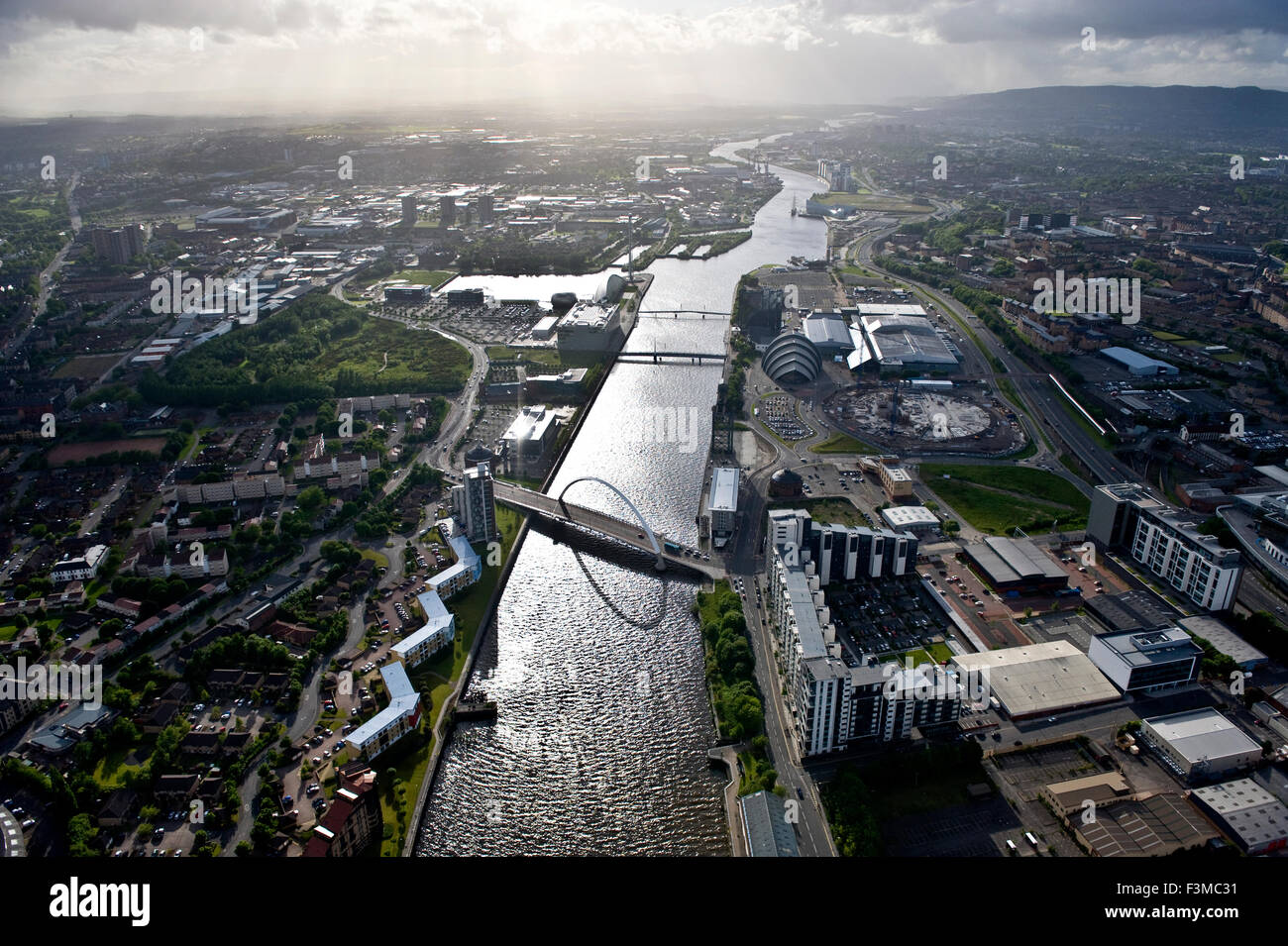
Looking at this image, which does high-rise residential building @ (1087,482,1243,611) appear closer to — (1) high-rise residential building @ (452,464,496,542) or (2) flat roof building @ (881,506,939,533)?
(2) flat roof building @ (881,506,939,533)

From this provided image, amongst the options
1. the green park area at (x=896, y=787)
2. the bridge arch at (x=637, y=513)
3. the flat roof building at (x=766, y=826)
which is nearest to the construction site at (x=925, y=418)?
the bridge arch at (x=637, y=513)

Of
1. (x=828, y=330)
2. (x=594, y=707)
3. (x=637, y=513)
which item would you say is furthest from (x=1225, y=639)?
(x=828, y=330)

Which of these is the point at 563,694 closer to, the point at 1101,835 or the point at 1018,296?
the point at 1101,835

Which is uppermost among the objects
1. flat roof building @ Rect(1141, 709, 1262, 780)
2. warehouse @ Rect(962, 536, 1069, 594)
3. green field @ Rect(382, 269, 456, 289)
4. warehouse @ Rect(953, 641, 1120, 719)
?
green field @ Rect(382, 269, 456, 289)

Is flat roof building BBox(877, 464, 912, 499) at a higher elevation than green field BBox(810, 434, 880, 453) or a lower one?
lower

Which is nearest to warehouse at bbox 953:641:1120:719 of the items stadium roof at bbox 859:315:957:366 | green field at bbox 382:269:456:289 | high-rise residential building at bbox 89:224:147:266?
stadium roof at bbox 859:315:957:366
